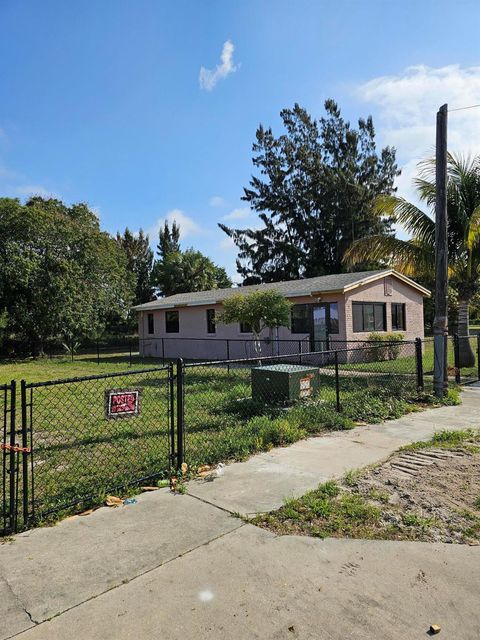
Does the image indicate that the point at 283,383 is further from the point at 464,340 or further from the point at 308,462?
the point at 464,340

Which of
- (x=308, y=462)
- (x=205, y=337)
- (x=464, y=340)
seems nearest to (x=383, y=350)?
(x=464, y=340)

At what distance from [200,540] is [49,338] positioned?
23057 millimetres

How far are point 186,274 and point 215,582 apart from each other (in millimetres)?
34073

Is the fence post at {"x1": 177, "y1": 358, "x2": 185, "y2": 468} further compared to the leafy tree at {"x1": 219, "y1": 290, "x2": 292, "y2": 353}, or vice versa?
the leafy tree at {"x1": 219, "y1": 290, "x2": 292, "y2": 353}

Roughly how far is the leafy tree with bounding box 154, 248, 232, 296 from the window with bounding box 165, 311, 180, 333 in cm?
1353

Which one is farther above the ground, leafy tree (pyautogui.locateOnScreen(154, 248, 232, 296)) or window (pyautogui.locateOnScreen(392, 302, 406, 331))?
leafy tree (pyautogui.locateOnScreen(154, 248, 232, 296))

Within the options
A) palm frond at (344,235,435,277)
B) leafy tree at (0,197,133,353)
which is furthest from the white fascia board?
leafy tree at (0,197,133,353)

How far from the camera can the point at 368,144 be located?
4072 centimetres

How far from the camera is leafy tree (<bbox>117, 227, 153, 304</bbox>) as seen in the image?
1668 inches

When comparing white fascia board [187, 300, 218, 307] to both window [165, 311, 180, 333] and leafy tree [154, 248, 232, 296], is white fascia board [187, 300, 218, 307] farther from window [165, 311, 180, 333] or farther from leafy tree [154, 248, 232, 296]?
leafy tree [154, 248, 232, 296]

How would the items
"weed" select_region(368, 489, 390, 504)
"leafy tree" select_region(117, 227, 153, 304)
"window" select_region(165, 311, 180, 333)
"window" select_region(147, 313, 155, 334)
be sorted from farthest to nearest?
"leafy tree" select_region(117, 227, 153, 304) → "window" select_region(147, 313, 155, 334) → "window" select_region(165, 311, 180, 333) → "weed" select_region(368, 489, 390, 504)

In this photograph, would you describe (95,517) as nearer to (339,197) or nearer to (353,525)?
(353,525)

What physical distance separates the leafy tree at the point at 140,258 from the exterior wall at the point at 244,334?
18191 mm

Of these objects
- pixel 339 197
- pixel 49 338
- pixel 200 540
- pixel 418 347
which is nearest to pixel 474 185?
pixel 418 347
